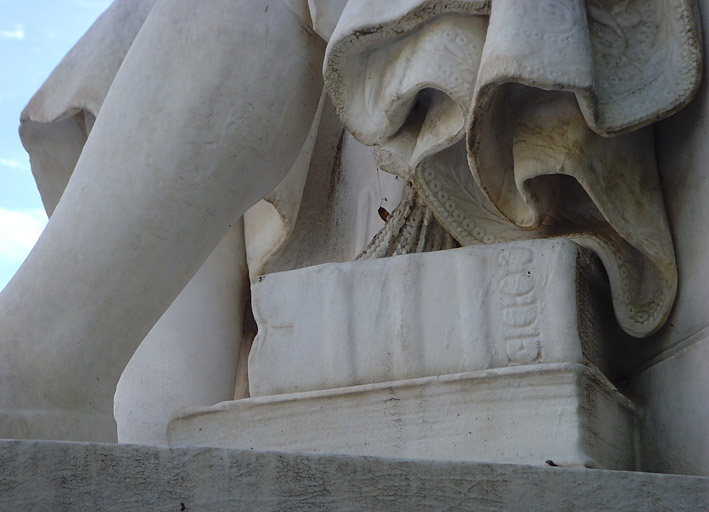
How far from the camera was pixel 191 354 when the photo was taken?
5.32 ft

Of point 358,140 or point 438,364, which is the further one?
point 358,140

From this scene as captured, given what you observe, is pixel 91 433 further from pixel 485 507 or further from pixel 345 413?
pixel 485 507

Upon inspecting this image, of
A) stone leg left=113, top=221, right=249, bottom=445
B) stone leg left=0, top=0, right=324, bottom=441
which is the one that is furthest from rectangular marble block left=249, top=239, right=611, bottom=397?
stone leg left=113, top=221, right=249, bottom=445

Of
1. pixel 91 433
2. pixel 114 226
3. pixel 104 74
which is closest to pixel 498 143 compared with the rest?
pixel 114 226

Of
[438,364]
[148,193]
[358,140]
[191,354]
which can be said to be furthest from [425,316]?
[191,354]

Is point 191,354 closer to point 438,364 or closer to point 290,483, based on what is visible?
point 438,364

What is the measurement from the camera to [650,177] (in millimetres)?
1325

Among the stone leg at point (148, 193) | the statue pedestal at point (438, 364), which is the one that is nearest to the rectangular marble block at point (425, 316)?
the statue pedestal at point (438, 364)

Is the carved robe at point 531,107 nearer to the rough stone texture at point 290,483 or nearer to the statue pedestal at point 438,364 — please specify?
the statue pedestal at point 438,364

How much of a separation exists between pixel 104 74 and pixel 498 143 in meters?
0.62

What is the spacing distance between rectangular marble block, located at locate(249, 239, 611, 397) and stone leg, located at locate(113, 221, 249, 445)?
0.88 feet

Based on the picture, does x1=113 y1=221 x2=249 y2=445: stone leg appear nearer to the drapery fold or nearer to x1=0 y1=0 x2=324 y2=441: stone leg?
x1=0 y1=0 x2=324 y2=441: stone leg

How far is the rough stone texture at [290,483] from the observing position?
781 millimetres

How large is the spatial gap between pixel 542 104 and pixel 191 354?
61 cm
